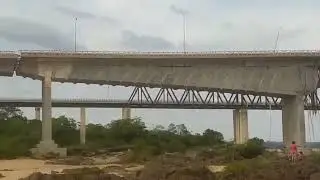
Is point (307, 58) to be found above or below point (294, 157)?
above

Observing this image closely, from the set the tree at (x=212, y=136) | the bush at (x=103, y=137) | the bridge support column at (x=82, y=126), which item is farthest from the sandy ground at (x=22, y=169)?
the tree at (x=212, y=136)

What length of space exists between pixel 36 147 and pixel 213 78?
21955mm

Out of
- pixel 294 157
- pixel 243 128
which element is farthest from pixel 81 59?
pixel 243 128

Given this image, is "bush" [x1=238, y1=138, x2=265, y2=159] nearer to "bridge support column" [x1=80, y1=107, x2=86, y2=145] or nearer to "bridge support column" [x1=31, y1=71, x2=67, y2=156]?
"bridge support column" [x1=31, y1=71, x2=67, y2=156]

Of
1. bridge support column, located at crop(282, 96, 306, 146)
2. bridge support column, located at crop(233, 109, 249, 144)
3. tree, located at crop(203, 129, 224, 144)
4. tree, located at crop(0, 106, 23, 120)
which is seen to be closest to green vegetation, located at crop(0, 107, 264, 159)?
tree, located at crop(203, 129, 224, 144)

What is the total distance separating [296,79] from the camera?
234 ft

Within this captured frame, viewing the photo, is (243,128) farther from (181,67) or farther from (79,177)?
(79,177)

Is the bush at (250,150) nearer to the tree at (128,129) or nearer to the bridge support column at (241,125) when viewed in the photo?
the tree at (128,129)

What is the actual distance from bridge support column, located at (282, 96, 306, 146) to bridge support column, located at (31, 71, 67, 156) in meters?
28.4

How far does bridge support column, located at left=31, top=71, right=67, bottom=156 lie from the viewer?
6341 cm

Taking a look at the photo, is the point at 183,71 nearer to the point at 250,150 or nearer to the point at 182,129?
the point at 250,150

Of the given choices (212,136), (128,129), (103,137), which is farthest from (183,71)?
(212,136)

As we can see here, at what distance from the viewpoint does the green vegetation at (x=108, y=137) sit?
65.9 metres

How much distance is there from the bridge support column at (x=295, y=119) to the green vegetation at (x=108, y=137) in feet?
17.0
